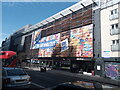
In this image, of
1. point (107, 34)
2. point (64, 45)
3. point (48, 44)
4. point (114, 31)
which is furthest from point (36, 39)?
point (114, 31)

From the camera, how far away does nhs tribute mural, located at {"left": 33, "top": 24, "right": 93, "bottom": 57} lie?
24812mm

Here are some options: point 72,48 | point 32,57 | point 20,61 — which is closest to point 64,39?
point 72,48

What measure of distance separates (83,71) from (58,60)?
8.94 m

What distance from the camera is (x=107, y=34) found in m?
22.0

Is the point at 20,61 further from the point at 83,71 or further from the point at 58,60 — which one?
the point at 83,71

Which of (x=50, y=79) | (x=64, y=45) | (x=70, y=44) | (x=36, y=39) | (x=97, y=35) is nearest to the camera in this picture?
Result: (x=50, y=79)

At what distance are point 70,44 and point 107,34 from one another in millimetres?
9234

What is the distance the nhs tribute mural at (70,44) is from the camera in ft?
81.4

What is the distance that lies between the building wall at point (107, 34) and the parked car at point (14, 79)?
15.9m

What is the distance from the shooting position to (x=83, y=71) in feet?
84.8

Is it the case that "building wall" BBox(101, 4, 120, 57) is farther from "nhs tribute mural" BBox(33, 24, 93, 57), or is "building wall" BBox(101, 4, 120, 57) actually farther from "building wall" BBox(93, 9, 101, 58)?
"nhs tribute mural" BBox(33, 24, 93, 57)

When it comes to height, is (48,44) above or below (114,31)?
below

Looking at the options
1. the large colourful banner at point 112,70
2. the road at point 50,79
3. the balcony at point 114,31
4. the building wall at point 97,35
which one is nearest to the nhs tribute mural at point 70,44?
the building wall at point 97,35

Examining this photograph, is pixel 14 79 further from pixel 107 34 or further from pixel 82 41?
pixel 82 41
